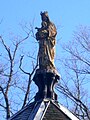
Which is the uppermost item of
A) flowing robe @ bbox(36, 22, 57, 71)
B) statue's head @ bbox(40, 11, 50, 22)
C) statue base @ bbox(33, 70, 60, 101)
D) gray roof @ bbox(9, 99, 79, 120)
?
statue's head @ bbox(40, 11, 50, 22)

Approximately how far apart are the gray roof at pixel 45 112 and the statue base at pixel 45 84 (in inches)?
9.5

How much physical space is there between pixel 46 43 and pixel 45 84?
1.07 m

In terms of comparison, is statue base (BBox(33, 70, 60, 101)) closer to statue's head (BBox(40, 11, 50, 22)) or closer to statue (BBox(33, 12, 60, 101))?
statue (BBox(33, 12, 60, 101))

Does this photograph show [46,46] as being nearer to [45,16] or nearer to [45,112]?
[45,16]

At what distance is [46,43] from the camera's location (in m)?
9.76

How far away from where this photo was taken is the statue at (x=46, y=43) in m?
9.58

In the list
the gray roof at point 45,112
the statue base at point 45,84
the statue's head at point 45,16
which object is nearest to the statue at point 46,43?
the statue's head at point 45,16

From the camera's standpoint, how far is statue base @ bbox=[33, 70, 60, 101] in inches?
368

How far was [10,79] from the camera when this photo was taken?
918 inches

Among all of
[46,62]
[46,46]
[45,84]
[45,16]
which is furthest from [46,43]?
[45,84]

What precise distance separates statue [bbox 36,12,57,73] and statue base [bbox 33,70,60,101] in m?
0.13

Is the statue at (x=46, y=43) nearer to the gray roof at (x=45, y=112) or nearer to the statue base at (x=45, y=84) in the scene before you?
the statue base at (x=45, y=84)

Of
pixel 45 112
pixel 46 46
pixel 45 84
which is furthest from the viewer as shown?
pixel 46 46

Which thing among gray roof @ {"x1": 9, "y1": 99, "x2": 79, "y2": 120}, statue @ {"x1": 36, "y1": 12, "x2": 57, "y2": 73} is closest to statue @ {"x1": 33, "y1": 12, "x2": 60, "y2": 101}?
statue @ {"x1": 36, "y1": 12, "x2": 57, "y2": 73}
